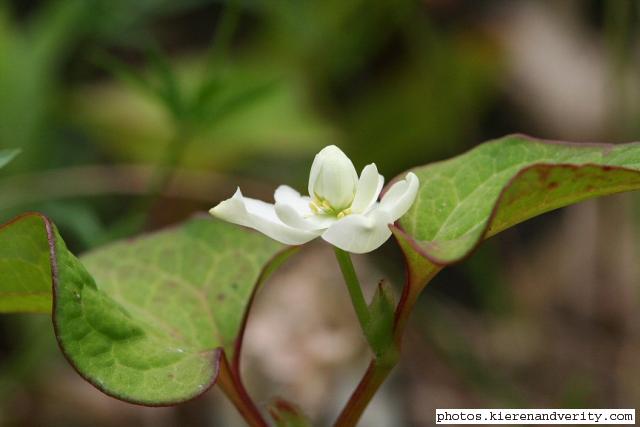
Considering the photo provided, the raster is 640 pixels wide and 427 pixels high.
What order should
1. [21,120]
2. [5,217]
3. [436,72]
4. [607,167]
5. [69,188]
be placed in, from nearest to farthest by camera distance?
[607,167]
[5,217]
[69,188]
[21,120]
[436,72]

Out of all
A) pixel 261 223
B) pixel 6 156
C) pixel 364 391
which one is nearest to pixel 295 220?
pixel 261 223

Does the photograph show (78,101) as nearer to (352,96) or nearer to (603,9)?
(352,96)

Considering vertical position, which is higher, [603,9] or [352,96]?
[603,9]

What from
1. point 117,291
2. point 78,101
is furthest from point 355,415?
point 78,101

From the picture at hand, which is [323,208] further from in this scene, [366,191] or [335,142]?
[335,142]

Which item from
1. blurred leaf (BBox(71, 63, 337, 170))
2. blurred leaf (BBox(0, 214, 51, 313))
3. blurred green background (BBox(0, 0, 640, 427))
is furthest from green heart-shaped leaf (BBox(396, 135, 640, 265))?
blurred leaf (BBox(71, 63, 337, 170))

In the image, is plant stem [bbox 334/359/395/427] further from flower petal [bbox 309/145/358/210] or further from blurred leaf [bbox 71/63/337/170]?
blurred leaf [bbox 71/63/337/170]

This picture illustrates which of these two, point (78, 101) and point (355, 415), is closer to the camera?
point (355, 415)
